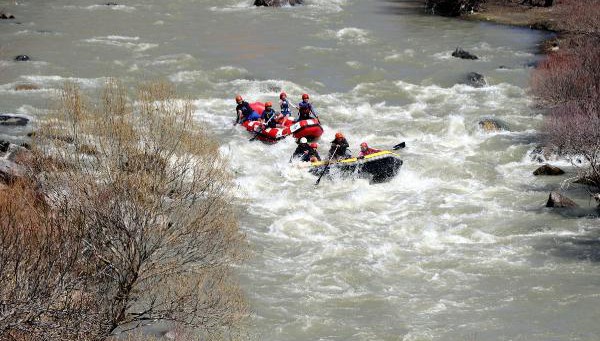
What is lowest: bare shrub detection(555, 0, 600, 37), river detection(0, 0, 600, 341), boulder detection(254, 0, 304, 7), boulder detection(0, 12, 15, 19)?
river detection(0, 0, 600, 341)

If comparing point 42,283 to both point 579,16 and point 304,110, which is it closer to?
point 304,110

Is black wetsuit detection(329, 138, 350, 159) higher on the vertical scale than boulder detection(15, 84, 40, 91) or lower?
lower

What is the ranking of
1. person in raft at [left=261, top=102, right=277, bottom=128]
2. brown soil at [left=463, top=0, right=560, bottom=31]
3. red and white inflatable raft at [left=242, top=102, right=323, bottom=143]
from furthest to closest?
brown soil at [left=463, top=0, right=560, bottom=31] < person in raft at [left=261, top=102, right=277, bottom=128] < red and white inflatable raft at [left=242, top=102, right=323, bottom=143]

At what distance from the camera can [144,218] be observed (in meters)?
15.4

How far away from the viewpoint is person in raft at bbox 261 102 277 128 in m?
30.3

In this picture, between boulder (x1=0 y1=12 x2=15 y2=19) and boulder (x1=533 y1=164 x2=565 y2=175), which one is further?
boulder (x1=0 y1=12 x2=15 y2=19)

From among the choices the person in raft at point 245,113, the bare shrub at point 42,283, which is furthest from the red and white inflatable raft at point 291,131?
the bare shrub at point 42,283

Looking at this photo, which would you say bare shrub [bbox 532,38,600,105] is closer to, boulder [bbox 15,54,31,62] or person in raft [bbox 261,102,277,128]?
person in raft [bbox 261,102,277,128]

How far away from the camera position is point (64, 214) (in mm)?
15219

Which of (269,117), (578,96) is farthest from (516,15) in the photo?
(269,117)

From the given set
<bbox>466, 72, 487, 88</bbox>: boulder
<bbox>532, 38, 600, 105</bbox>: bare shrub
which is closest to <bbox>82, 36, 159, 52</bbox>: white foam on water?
<bbox>466, 72, 487, 88</bbox>: boulder

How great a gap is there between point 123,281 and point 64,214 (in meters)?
1.74

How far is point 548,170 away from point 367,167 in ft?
20.5

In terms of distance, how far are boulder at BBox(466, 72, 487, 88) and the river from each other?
0.47 m
